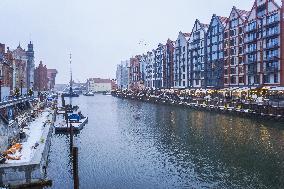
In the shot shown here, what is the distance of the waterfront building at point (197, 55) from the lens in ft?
450

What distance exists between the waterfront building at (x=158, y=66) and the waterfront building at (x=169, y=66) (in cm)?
774

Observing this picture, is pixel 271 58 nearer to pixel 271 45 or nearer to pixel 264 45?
pixel 271 45

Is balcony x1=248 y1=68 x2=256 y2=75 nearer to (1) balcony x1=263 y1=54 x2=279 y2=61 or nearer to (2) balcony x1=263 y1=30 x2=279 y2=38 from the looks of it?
(1) balcony x1=263 y1=54 x2=279 y2=61

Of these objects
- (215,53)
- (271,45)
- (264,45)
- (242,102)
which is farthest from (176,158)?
(215,53)

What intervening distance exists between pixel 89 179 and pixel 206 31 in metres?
113

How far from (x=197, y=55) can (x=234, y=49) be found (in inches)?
1110

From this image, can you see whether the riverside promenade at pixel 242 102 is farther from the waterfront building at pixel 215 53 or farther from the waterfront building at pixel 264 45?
the waterfront building at pixel 215 53

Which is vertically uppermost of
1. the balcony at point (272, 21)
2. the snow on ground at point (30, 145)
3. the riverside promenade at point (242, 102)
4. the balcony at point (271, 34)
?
the balcony at point (272, 21)

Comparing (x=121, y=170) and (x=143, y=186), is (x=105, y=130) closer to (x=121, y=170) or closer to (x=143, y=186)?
(x=121, y=170)

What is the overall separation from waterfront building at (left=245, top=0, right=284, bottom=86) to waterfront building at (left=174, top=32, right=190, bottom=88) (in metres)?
48.0

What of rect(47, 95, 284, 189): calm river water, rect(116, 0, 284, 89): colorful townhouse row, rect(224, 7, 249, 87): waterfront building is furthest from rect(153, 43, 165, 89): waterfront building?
rect(47, 95, 284, 189): calm river water

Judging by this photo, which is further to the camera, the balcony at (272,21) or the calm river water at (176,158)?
the balcony at (272,21)

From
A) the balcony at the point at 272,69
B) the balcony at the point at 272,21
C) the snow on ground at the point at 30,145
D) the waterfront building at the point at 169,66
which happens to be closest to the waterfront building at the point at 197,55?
the waterfront building at the point at 169,66

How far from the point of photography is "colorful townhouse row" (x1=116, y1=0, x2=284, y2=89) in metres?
94.9
